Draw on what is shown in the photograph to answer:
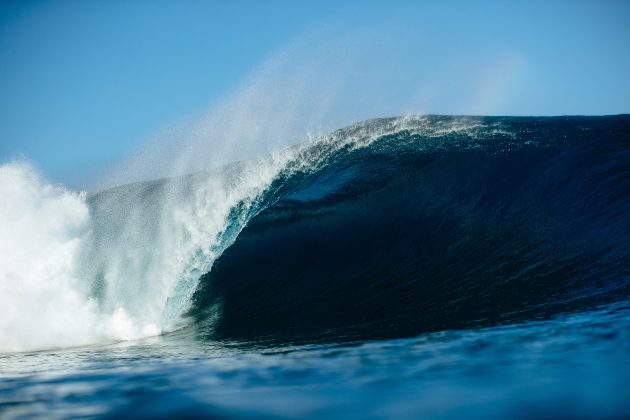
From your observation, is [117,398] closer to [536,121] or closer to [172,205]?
[172,205]

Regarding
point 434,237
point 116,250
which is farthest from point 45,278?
point 434,237

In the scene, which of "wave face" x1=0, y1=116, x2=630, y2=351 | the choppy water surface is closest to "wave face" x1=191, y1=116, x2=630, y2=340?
"wave face" x1=0, y1=116, x2=630, y2=351

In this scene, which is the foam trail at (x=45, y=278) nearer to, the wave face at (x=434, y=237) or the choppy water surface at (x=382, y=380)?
the wave face at (x=434, y=237)

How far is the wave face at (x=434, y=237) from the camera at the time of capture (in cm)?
495

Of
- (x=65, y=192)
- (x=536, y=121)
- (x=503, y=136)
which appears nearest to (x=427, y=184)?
(x=503, y=136)

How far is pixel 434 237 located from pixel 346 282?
5.95ft

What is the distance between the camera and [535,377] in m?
2.12

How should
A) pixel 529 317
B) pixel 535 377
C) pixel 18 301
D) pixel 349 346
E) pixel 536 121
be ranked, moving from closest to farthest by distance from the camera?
pixel 535 377, pixel 349 346, pixel 529 317, pixel 18 301, pixel 536 121

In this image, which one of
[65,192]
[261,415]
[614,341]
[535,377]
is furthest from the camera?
[65,192]

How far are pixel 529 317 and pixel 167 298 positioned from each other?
16.6 feet

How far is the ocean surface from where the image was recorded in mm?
2186

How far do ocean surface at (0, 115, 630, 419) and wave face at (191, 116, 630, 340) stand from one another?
4 centimetres

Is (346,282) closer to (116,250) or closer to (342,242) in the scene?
(342,242)

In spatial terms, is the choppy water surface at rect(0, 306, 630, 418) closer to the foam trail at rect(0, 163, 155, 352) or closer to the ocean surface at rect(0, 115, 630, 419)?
the ocean surface at rect(0, 115, 630, 419)
